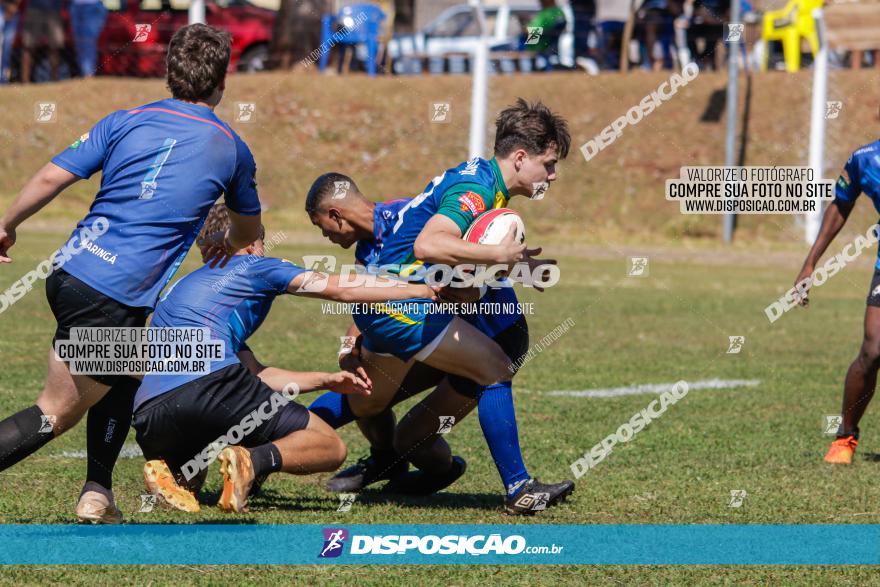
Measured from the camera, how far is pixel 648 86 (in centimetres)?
2523

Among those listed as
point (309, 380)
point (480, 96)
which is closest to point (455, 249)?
point (309, 380)

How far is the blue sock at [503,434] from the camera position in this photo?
20.8ft

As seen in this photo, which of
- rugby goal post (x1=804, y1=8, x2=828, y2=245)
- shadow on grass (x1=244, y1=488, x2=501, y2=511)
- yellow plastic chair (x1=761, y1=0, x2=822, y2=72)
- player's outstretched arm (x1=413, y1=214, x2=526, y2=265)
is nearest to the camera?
player's outstretched arm (x1=413, y1=214, x2=526, y2=265)

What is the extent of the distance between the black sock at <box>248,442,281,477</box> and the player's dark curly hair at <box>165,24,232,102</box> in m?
1.57

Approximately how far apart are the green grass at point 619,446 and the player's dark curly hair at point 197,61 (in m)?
1.91

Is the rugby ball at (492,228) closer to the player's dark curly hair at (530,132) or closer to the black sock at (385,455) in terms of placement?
the player's dark curly hair at (530,132)

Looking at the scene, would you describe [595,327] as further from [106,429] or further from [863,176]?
[106,429]

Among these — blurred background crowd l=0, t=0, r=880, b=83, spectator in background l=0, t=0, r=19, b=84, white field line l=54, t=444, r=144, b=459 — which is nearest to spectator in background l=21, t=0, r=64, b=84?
blurred background crowd l=0, t=0, r=880, b=83

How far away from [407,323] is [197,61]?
1581 mm

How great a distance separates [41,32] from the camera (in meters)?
26.4

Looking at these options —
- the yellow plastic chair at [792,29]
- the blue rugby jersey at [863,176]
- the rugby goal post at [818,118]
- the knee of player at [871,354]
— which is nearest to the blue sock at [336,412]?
the knee of player at [871,354]

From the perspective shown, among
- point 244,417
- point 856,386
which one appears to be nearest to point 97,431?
point 244,417

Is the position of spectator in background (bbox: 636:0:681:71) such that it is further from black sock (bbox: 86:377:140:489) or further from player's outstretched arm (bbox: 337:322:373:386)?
black sock (bbox: 86:377:140:489)

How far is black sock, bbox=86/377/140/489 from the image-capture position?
228 inches
